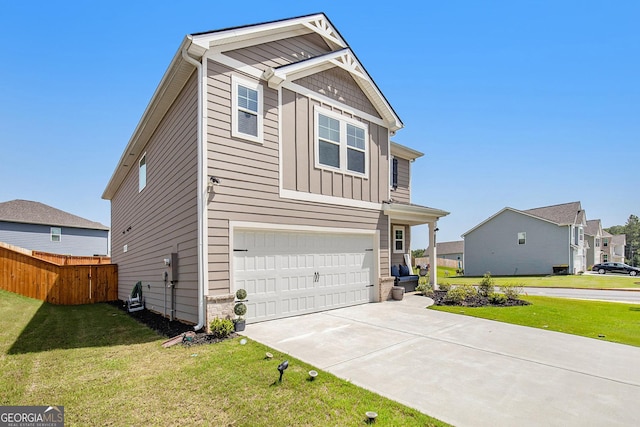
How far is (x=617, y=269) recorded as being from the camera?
1230 inches

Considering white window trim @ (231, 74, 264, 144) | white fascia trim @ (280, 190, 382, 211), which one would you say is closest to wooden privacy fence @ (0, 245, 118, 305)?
white window trim @ (231, 74, 264, 144)

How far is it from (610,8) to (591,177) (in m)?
22.9

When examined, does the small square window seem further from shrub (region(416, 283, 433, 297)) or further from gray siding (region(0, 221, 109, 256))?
gray siding (region(0, 221, 109, 256))

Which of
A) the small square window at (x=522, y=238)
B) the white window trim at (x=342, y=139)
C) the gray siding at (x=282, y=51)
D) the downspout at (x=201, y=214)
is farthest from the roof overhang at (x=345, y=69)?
the small square window at (x=522, y=238)

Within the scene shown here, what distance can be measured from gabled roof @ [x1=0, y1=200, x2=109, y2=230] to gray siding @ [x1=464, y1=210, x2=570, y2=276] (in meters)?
36.5

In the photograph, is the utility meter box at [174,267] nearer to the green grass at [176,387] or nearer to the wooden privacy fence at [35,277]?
the green grass at [176,387]

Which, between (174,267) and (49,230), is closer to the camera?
(174,267)

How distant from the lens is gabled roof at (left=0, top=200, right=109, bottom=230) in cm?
2330

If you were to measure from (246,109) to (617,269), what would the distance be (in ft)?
133

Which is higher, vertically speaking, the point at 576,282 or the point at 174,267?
the point at 174,267

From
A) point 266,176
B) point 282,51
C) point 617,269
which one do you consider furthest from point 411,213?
point 617,269

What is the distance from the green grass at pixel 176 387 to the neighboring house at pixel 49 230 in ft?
75.8

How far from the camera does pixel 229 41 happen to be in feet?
Result: 23.3

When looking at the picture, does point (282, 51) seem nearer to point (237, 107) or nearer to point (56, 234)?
point (237, 107)
